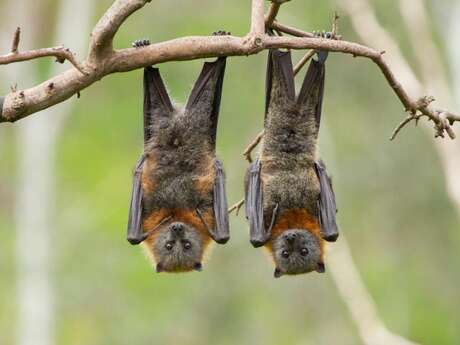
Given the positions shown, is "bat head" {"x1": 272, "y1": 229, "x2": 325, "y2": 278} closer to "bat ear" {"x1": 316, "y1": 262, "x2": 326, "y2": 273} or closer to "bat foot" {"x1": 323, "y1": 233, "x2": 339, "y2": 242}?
"bat ear" {"x1": 316, "y1": 262, "x2": 326, "y2": 273}

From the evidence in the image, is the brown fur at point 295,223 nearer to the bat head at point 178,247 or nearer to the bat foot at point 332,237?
the bat foot at point 332,237

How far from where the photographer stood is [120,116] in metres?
36.8

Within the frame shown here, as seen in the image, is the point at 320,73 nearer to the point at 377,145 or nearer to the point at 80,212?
the point at 377,145

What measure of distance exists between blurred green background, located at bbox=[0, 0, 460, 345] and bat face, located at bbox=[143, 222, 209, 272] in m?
17.1

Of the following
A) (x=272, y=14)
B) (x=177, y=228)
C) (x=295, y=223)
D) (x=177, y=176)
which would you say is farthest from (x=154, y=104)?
(x=272, y=14)

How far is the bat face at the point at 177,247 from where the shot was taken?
9.82 meters

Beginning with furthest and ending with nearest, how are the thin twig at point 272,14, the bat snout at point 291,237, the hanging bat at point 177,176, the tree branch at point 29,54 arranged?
the bat snout at point 291,237 → the hanging bat at point 177,176 → the thin twig at point 272,14 → the tree branch at point 29,54

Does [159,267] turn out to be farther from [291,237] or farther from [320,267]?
[320,267]

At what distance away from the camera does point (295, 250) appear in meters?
9.91

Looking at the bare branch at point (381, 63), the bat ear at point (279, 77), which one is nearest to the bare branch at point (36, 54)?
the bare branch at point (381, 63)

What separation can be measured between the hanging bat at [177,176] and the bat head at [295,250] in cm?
68

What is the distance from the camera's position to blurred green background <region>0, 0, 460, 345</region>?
28656 millimetres

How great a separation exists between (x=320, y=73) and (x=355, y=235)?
72.4 feet

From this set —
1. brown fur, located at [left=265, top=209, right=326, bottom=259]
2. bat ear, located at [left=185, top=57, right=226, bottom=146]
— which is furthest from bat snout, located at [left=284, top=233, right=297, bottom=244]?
bat ear, located at [left=185, top=57, right=226, bottom=146]
